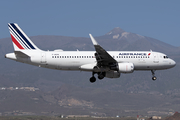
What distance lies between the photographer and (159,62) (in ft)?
238

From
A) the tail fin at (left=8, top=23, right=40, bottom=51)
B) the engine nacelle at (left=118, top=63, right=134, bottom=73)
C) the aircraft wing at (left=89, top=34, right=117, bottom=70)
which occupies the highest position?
the tail fin at (left=8, top=23, right=40, bottom=51)

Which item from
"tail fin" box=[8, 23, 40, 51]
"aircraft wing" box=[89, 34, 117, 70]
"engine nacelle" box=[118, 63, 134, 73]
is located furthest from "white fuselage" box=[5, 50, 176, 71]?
"engine nacelle" box=[118, 63, 134, 73]

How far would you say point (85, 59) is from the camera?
68938 millimetres

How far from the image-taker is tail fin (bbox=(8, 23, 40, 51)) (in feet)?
232

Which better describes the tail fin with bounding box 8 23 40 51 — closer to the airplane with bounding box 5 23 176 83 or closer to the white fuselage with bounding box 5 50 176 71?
the airplane with bounding box 5 23 176 83

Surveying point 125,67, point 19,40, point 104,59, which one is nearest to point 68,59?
point 104,59

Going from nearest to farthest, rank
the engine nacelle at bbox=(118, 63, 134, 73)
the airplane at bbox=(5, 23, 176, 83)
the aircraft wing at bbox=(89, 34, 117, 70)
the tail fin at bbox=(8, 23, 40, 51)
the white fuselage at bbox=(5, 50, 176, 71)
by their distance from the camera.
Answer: the aircraft wing at bbox=(89, 34, 117, 70)
the engine nacelle at bbox=(118, 63, 134, 73)
the airplane at bbox=(5, 23, 176, 83)
the white fuselage at bbox=(5, 50, 176, 71)
the tail fin at bbox=(8, 23, 40, 51)

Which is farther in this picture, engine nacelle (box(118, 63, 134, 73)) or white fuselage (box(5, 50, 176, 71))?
white fuselage (box(5, 50, 176, 71))

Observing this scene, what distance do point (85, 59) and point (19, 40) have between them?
14023mm

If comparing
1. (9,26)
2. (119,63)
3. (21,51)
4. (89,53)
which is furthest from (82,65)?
(9,26)

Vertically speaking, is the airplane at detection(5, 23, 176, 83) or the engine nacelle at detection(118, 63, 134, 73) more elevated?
the airplane at detection(5, 23, 176, 83)

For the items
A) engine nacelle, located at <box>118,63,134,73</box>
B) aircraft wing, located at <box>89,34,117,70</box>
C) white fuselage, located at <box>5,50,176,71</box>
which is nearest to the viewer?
aircraft wing, located at <box>89,34,117,70</box>

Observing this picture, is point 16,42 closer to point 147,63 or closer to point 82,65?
point 82,65

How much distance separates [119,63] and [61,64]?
11.3m
